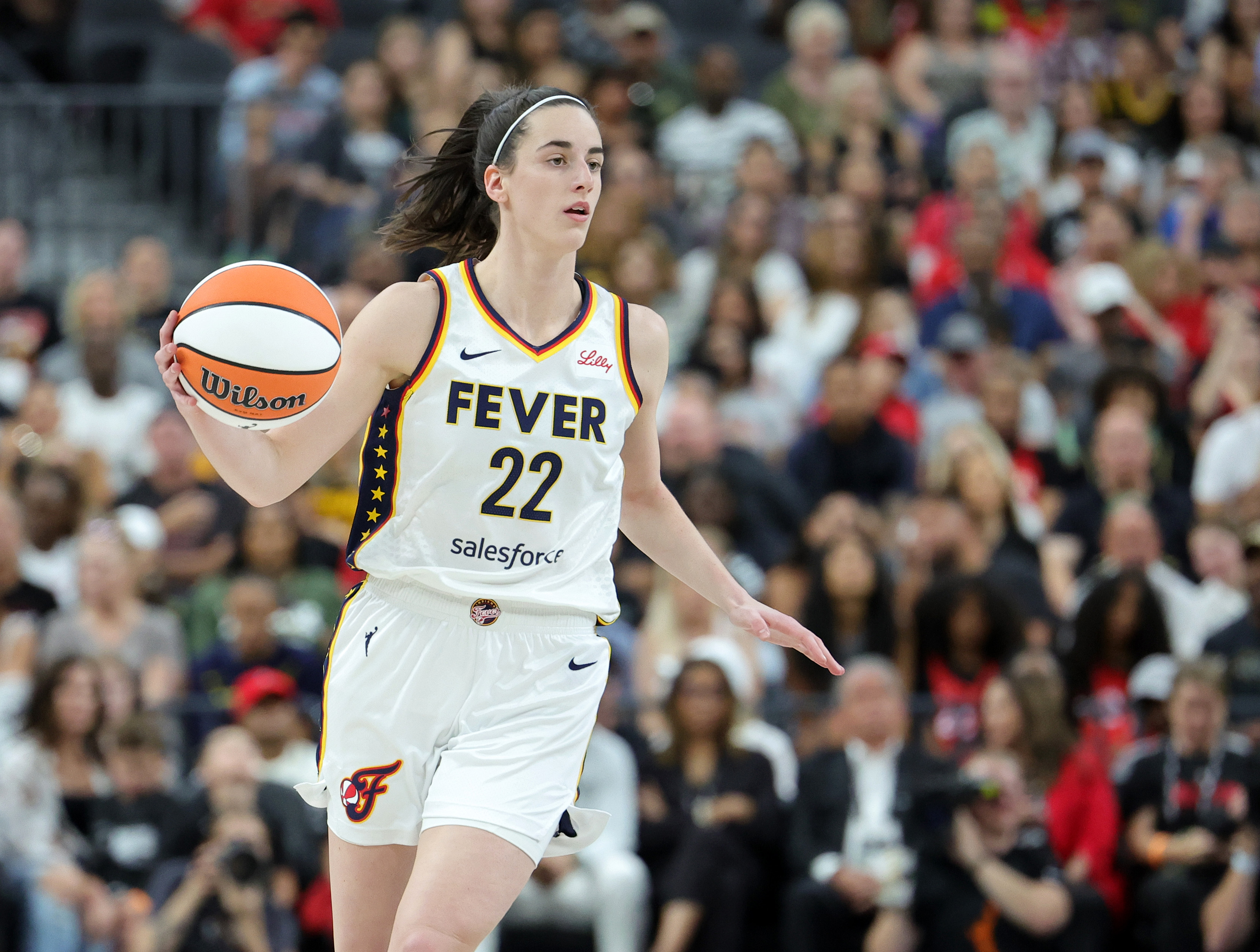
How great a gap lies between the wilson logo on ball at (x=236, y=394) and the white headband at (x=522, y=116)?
0.88m

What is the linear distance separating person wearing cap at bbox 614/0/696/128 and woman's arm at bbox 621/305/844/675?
9.54m

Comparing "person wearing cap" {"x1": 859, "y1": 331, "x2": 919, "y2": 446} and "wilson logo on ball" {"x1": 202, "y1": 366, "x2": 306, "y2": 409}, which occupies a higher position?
"wilson logo on ball" {"x1": 202, "y1": 366, "x2": 306, "y2": 409}

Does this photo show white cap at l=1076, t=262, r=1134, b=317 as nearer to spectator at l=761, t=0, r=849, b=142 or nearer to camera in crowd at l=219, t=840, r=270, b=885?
spectator at l=761, t=0, r=849, b=142

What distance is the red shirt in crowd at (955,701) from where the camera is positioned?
940cm

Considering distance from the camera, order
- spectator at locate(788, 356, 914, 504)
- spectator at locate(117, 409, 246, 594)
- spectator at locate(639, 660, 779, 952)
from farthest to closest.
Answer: spectator at locate(788, 356, 914, 504), spectator at locate(117, 409, 246, 594), spectator at locate(639, 660, 779, 952)

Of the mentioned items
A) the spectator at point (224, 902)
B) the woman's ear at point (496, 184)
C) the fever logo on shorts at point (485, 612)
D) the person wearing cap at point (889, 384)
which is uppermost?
the woman's ear at point (496, 184)

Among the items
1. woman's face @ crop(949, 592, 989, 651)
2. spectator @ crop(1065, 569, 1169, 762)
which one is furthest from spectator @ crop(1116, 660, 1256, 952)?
woman's face @ crop(949, 592, 989, 651)

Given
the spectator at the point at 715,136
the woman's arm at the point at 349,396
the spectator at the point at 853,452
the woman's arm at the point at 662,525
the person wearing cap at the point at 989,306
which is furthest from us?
the spectator at the point at 715,136

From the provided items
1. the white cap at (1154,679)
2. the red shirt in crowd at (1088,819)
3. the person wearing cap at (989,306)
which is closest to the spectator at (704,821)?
the red shirt in crowd at (1088,819)

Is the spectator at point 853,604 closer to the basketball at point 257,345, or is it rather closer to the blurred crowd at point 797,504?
the blurred crowd at point 797,504

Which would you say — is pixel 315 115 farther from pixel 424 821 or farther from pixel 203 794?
pixel 424 821

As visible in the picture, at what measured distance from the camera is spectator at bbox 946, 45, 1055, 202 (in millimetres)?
14078

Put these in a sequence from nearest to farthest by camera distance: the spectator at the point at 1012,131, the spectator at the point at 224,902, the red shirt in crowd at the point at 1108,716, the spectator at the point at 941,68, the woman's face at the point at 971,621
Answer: the spectator at the point at 224,902 → the red shirt in crowd at the point at 1108,716 → the woman's face at the point at 971,621 → the spectator at the point at 1012,131 → the spectator at the point at 941,68

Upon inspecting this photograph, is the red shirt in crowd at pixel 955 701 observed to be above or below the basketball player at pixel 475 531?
below
